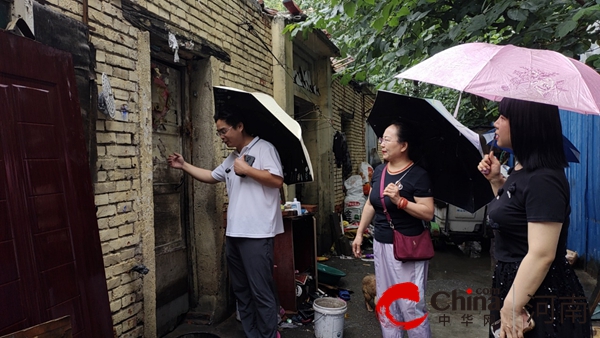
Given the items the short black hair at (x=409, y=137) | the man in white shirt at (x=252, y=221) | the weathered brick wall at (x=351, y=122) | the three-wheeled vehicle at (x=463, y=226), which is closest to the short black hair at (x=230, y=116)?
the man in white shirt at (x=252, y=221)

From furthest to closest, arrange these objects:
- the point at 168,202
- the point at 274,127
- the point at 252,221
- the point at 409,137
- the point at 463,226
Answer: the point at 463,226
the point at 168,202
the point at 274,127
the point at 252,221
the point at 409,137

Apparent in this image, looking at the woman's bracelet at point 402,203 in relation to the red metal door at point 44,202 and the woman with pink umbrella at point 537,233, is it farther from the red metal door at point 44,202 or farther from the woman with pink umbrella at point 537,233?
the red metal door at point 44,202

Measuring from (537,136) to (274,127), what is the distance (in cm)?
206

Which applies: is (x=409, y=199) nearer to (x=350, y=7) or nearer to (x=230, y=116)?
(x=230, y=116)

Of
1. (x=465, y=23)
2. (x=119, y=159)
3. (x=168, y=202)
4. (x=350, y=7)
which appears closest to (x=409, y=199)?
(x=465, y=23)

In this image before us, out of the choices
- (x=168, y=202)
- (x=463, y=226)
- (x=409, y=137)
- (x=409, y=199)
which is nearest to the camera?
(x=409, y=199)

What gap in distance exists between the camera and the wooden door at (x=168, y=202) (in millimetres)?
3535

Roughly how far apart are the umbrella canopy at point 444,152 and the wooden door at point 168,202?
2132mm

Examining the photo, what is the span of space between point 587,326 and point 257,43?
4.71m

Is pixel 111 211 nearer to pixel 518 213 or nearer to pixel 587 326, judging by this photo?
pixel 518 213

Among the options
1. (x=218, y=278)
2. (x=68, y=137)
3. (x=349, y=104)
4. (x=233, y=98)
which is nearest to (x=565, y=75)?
(x=233, y=98)

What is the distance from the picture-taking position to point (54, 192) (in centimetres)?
183

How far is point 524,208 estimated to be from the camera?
1730mm

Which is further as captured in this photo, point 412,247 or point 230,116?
point 230,116
